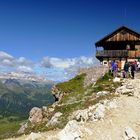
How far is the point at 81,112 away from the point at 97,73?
26.4 meters

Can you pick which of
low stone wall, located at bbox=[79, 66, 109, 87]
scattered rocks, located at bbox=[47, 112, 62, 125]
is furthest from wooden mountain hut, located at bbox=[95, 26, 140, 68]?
scattered rocks, located at bbox=[47, 112, 62, 125]

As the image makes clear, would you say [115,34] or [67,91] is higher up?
[115,34]

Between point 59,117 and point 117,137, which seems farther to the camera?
point 59,117

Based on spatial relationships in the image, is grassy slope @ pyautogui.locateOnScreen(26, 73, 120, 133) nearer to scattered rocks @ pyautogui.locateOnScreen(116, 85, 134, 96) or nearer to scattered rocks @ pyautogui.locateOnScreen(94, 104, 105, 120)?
scattered rocks @ pyautogui.locateOnScreen(116, 85, 134, 96)

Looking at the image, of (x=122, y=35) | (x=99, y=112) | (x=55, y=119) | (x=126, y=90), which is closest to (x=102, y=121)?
(x=99, y=112)

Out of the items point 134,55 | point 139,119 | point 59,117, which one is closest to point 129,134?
point 139,119

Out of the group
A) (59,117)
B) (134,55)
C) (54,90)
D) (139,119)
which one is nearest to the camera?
(139,119)

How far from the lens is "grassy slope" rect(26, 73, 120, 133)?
114 feet

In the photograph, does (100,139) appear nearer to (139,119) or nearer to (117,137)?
(117,137)

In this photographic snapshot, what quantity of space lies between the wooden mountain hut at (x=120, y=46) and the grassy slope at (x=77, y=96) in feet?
77.3

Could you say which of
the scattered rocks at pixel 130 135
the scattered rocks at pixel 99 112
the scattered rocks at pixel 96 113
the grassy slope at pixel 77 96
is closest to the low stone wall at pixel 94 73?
the grassy slope at pixel 77 96

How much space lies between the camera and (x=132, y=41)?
86.8 metres

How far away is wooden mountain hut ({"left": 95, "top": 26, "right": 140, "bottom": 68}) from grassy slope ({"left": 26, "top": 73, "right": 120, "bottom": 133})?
23572 mm

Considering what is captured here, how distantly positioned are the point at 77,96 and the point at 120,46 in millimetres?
43674
